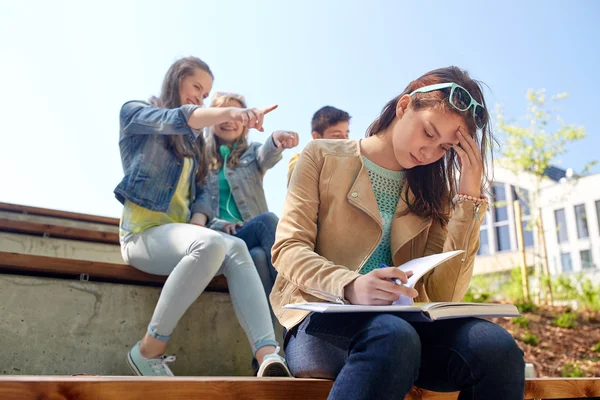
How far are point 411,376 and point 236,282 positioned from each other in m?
1.04

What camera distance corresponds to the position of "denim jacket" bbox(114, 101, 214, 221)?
228 cm

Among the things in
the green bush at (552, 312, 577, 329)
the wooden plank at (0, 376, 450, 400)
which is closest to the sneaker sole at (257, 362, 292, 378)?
the wooden plank at (0, 376, 450, 400)

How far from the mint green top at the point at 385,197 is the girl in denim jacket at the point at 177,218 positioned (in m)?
0.43

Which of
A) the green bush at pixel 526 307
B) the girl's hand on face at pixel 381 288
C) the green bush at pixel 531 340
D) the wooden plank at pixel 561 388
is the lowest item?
the green bush at pixel 526 307

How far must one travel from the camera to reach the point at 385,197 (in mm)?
1649

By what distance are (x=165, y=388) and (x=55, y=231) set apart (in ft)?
7.11

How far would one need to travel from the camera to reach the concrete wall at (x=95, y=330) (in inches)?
77.4

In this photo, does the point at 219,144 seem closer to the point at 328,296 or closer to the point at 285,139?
the point at 285,139

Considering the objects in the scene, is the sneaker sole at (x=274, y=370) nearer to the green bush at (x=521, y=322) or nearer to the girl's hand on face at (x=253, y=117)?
the girl's hand on face at (x=253, y=117)

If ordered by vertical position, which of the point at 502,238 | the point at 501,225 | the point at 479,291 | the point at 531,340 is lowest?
the point at 502,238

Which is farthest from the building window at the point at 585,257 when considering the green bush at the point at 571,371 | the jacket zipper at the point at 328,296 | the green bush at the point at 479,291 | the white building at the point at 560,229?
the jacket zipper at the point at 328,296

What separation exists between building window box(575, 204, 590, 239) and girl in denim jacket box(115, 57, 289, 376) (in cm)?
1992

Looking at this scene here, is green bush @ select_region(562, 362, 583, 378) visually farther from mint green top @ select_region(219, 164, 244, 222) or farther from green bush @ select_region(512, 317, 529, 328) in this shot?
mint green top @ select_region(219, 164, 244, 222)

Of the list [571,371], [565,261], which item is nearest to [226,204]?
[571,371]
